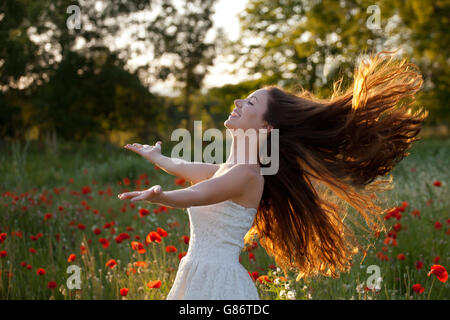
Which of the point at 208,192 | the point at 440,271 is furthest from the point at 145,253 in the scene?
the point at 440,271

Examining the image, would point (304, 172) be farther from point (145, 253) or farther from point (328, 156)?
point (145, 253)

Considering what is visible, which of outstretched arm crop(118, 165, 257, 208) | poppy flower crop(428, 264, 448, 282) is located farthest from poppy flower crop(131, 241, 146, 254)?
poppy flower crop(428, 264, 448, 282)

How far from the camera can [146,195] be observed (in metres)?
1.84

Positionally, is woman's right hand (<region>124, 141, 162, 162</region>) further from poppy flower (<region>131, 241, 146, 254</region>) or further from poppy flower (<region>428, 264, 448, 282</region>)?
poppy flower (<region>428, 264, 448, 282</region>)

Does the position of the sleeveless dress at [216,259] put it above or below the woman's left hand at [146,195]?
below

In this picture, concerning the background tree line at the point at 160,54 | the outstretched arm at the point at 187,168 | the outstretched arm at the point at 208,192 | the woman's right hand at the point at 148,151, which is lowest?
the outstretched arm at the point at 208,192

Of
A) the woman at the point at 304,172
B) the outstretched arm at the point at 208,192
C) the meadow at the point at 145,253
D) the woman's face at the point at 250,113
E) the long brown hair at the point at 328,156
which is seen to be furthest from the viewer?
the meadow at the point at 145,253

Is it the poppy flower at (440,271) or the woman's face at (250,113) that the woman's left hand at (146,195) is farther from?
the poppy flower at (440,271)

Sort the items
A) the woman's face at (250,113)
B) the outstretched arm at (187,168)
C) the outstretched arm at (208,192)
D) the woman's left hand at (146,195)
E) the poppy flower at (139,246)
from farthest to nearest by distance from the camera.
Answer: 1. the poppy flower at (139,246)
2. the outstretched arm at (187,168)
3. the woman's face at (250,113)
4. the outstretched arm at (208,192)
5. the woman's left hand at (146,195)

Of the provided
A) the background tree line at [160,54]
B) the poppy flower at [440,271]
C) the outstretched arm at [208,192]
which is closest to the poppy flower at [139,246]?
the outstretched arm at [208,192]

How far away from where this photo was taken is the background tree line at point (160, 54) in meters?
18.2
